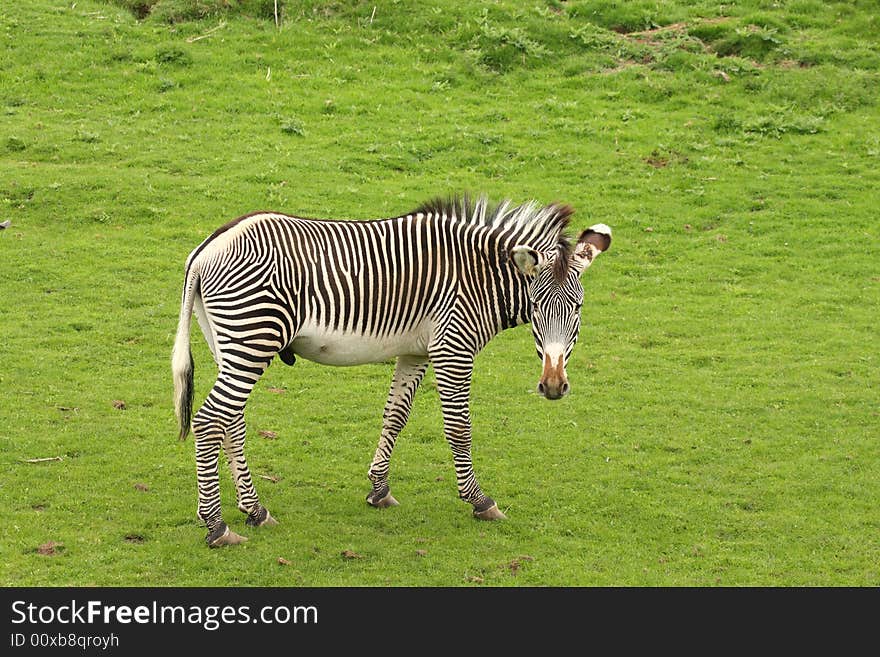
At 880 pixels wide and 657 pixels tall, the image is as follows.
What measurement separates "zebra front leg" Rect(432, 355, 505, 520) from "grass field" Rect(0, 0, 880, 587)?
0.78ft

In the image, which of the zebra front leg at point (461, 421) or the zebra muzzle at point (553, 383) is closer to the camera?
the zebra muzzle at point (553, 383)

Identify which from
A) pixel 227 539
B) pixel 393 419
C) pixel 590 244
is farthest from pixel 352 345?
pixel 590 244

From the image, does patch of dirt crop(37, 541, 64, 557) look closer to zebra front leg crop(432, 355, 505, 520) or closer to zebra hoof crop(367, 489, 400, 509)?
zebra hoof crop(367, 489, 400, 509)

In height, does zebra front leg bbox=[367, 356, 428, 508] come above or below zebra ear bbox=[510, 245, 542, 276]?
below

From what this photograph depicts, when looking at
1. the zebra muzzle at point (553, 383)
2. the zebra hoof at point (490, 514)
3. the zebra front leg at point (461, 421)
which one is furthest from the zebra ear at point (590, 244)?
the zebra hoof at point (490, 514)

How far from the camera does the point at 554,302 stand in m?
9.52

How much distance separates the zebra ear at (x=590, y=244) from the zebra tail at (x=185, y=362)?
3.42 meters

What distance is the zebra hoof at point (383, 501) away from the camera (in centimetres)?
1055

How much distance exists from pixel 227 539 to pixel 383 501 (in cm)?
174

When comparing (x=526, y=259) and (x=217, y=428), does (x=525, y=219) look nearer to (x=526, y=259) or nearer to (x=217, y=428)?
(x=526, y=259)

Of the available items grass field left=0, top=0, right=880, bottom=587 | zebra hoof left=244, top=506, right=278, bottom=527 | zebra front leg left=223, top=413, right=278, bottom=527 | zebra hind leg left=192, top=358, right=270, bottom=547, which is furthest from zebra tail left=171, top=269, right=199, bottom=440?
grass field left=0, top=0, right=880, bottom=587

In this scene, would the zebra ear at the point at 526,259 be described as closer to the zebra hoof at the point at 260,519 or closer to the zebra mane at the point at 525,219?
the zebra mane at the point at 525,219

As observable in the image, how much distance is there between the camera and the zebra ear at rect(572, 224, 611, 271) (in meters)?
9.94

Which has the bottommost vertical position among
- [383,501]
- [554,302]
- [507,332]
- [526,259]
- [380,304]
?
[507,332]
